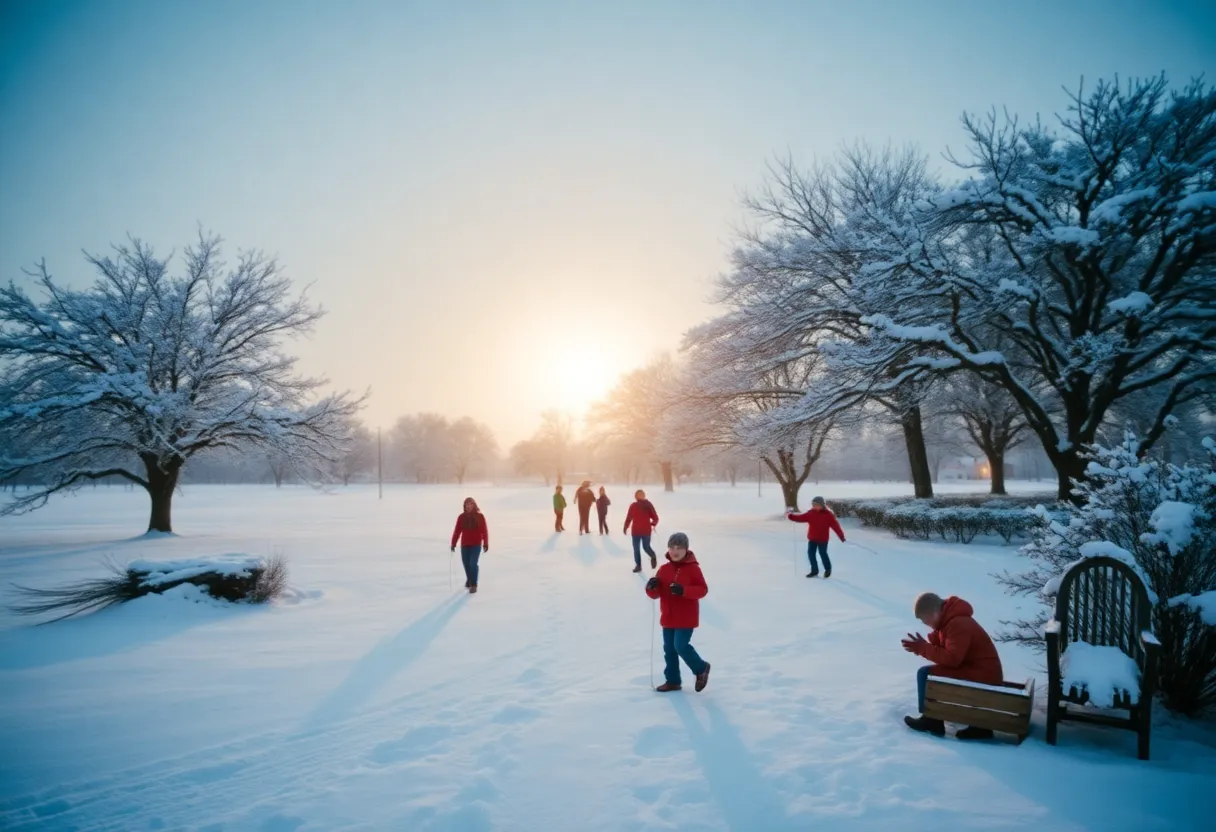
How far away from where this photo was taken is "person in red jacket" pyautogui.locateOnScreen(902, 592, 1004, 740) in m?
4.61

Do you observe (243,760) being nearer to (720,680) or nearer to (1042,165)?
(720,680)

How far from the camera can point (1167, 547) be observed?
4.66 meters

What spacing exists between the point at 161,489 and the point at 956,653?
78.9 ft

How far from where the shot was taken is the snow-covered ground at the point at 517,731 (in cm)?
366

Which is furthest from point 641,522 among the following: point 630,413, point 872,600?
point 630,413

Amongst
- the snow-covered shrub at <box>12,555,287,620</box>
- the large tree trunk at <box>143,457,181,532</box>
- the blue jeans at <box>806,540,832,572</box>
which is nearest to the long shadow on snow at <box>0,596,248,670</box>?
the snow-covered shrub at <box>12,555,287,620</box>

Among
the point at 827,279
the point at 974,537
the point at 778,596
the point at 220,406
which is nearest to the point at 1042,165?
the point at 827,279

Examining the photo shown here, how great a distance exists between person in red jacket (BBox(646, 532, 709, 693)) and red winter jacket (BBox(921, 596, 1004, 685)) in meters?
1.98

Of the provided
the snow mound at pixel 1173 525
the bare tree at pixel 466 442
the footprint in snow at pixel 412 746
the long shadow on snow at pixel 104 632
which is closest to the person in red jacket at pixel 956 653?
the snow mound at pixel 1173 525

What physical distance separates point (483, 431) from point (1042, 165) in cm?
9767

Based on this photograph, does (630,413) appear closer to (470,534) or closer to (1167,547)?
(470,534)

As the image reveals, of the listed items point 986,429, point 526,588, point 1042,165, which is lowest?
point 526,588

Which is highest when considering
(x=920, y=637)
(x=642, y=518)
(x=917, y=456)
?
(x=917, y=456)

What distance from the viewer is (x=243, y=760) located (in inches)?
171
